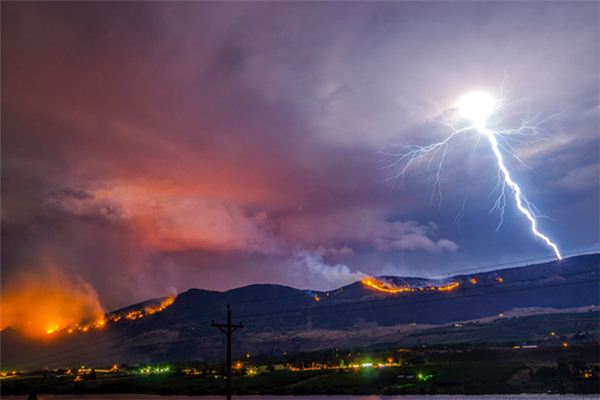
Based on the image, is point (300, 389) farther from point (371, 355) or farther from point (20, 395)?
point (20, 395)

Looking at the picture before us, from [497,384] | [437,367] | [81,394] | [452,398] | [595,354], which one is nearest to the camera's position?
[452,398]

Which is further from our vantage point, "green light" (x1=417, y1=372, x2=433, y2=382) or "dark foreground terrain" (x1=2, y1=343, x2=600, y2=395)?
"green light" (x1=417, y1=372, x2=433, y2=382)

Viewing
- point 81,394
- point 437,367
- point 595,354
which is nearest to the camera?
point 595,354

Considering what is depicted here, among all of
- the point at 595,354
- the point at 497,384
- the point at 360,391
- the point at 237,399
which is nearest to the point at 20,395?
the point at 237,399

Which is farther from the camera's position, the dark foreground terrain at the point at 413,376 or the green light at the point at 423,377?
the green light at the point at 423,377

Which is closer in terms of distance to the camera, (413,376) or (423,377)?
(423,377)

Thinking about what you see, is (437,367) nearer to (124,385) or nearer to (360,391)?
(360,391)

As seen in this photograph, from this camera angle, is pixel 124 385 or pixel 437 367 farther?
pixel 124 385

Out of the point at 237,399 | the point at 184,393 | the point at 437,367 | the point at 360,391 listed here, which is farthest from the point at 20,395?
the point at 437,367

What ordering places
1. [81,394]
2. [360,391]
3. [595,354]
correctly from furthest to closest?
[81,394]
[595,354]
[360,391]
